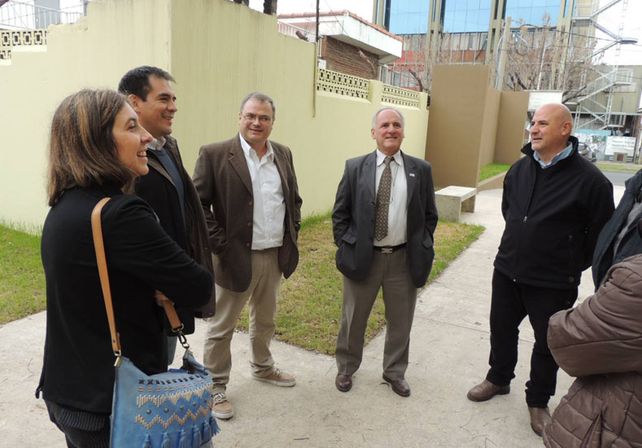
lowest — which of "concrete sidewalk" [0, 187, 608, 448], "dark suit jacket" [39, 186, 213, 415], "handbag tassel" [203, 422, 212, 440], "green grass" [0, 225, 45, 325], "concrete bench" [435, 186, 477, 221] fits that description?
"concrete sidewalk" [0, 187, 608, 448]

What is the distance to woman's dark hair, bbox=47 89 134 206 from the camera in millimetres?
1503

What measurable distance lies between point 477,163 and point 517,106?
6987 mm

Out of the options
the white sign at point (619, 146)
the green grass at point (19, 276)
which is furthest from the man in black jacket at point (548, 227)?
the white sign at point (619, 146)

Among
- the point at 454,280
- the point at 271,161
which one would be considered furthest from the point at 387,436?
the point at 454,280

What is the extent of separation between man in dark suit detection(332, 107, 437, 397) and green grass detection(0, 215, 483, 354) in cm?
65

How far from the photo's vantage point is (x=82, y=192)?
1.49 meters

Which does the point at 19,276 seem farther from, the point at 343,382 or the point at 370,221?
the point at 370,221

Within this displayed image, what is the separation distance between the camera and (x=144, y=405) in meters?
1.52

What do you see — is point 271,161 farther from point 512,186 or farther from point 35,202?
point 35,202

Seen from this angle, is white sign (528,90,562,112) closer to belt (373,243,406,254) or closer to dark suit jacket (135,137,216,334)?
belt (373,243,406,254)

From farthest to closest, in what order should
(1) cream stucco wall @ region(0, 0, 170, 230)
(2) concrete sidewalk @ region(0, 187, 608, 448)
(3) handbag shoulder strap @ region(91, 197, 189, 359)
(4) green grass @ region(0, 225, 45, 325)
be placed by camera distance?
(1) cream stucco wall @ region(0, 0, 170, 230)
(4) green grass @ region(0, 225, 45, 325)
(2) concrete sidewalk @ region(0, 187, 608, 448)
(3) handbag shoulder strap @ region(91, 197, 189, 359)

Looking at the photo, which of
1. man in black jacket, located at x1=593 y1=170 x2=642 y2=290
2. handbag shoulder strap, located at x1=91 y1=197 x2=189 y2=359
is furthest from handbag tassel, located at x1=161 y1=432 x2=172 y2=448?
man in black jacket, located at x1=593 y1=170 x2=642 y2=290

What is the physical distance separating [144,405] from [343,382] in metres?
2.12

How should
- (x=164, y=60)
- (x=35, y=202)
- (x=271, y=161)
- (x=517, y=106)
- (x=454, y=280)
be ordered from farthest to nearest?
(x=517, y=106) < (x=35, y=202) < (x=454, y=280) < (x=164, y=60) < (x=271, y=161)
